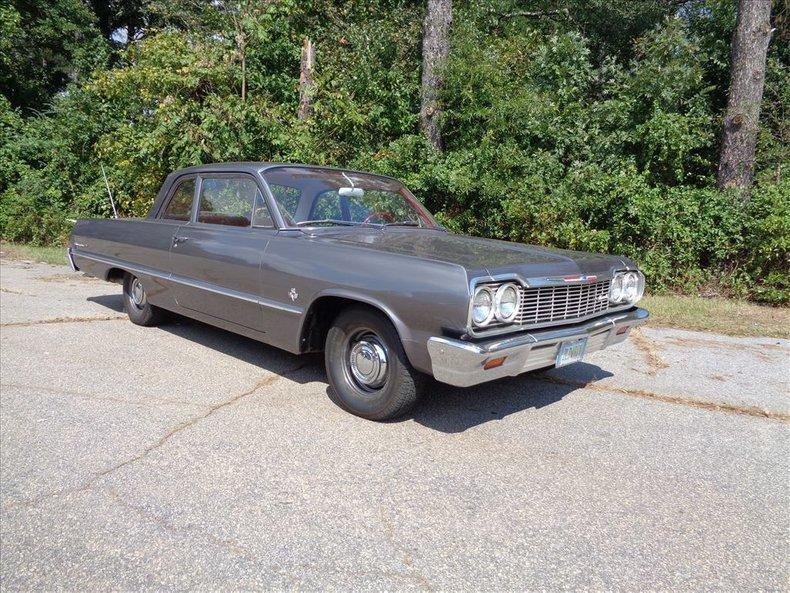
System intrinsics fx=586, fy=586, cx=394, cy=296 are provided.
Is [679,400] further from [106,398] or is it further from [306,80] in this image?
[306,80]

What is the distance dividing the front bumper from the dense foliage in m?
5.92

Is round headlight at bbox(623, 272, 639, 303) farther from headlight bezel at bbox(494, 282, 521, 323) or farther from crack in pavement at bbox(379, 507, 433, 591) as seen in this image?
crack in pavement at bbox(379, 507, 433, 591)

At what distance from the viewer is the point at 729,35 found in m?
11.6

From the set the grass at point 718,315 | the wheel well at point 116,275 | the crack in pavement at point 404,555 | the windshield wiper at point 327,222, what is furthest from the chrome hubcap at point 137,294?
the grass at point 718,315

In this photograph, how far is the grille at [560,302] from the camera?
343 centimetres

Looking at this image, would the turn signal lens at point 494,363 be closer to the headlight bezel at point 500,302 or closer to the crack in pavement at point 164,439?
the headlight bezel at point 500,302

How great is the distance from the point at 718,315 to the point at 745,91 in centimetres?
458

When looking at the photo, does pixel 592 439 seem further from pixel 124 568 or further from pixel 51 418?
pixel 51 418

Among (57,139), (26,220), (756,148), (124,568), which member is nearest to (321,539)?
(124,568)

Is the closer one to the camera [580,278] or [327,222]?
[580,278]

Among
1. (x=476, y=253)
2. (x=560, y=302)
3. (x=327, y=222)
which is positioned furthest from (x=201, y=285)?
(x=560, y=302)

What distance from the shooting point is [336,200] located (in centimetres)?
466

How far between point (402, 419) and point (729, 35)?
11.9m

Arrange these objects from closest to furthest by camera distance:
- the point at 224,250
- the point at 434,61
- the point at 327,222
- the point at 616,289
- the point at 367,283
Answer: the point at 367,283 < the point at 616,289 < the point at 327,222 < the point at 224,250 < the point at 434,61
